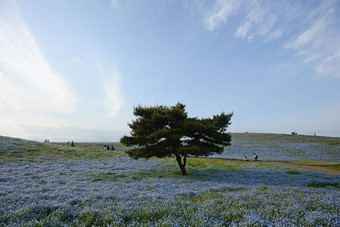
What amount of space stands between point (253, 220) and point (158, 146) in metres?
15.3

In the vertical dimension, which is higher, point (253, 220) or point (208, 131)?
point (208, 131)

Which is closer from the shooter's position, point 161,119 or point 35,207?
point 35,207

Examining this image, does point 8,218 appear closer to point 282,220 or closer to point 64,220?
Answer: point 64,220

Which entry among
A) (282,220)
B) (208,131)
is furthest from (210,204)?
(208,131)

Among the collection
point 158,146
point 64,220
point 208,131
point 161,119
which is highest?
point 161,119

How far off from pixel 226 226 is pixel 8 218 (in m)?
8.25

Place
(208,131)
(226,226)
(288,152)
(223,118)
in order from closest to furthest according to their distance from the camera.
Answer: (226,226) → (208,131) → (223,118) → (288,152)

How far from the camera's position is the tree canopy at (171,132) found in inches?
806

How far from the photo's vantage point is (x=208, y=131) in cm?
2058

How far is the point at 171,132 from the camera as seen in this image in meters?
20.7

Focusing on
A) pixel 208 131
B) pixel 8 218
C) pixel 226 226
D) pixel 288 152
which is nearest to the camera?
pixel 226 226

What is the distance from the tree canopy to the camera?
2048 centimetres

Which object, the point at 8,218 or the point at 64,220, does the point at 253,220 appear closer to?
the point at 64,220

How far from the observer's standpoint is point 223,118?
72.6 feet
